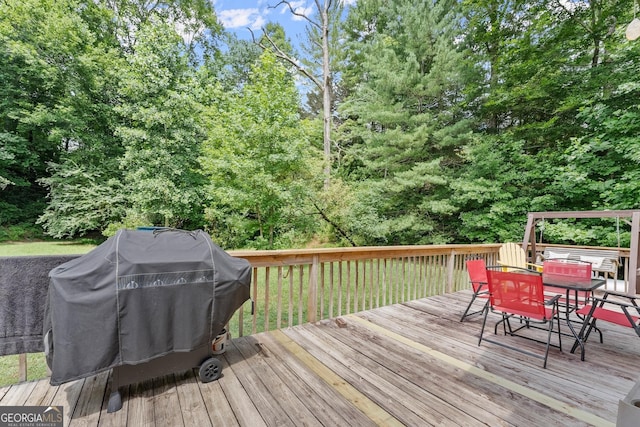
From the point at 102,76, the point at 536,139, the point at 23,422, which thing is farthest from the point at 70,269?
the point at 102,76

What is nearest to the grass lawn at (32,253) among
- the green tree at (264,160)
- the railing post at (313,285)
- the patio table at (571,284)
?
the railing post at (313,285)

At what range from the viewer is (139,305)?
5.57 ft

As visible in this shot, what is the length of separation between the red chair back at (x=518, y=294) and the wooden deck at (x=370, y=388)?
0.41m

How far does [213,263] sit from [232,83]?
1439cm

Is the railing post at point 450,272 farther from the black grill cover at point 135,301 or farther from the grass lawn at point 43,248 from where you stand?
the grass lawn at point 43,248

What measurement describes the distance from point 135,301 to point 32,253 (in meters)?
12.0

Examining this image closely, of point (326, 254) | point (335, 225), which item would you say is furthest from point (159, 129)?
point (326, 254)

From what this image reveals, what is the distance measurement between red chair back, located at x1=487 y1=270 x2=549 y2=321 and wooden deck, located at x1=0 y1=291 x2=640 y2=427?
1.35ft

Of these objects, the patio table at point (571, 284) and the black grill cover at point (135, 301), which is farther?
the patio table at point (571, 284)

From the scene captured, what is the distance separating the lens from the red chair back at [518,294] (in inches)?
99.7

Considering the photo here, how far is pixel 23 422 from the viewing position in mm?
1678

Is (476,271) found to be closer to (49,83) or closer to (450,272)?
(450,272)

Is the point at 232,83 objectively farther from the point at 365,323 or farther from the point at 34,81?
the point at 365,323

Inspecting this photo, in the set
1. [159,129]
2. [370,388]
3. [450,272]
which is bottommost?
[370,388]
